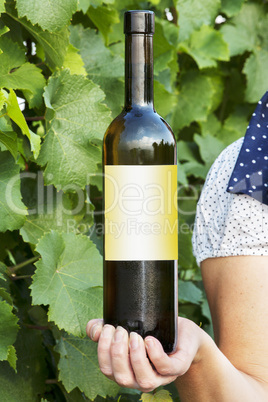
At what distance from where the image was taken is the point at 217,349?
1.10 m

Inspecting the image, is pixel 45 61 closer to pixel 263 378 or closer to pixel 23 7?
pixel 23 7

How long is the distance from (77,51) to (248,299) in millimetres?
782

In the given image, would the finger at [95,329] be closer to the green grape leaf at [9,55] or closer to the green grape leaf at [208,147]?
the green grape leaf at [9,55]

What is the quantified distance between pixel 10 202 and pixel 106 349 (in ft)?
1.76

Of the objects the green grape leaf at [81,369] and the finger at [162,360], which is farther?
the green grape leaf at [81,369]

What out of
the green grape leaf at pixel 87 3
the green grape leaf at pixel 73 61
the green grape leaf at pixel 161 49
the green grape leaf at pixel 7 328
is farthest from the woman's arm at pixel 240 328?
the green grape leaf at pixel 161 49

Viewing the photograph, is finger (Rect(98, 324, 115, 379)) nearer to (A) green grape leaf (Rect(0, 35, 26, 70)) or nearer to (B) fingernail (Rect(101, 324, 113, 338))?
(B) fingernail (Rect(101, 324, 113, 338))

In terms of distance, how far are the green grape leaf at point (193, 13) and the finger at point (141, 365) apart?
4.69 feet

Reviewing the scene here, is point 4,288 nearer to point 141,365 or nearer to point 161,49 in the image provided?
point 141,365

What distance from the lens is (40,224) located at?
5.12ft

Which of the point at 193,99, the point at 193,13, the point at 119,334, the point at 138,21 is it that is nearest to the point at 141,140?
the point at 138,21

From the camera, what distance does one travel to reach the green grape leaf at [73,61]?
1.60m

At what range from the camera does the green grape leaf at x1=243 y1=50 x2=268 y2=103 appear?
253 centimetres

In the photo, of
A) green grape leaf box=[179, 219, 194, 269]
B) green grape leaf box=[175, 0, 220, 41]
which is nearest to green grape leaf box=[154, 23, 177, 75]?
green grape leaf box=[175, 0, 220, 41]
